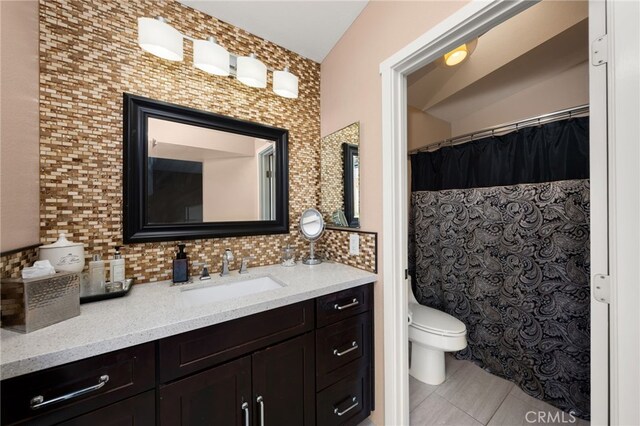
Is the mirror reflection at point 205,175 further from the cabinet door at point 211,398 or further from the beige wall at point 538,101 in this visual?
the beige wall at point 538,101

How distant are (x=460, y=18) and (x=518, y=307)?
185 centimetres

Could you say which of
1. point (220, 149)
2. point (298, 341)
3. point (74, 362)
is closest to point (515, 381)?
point (298, 341)

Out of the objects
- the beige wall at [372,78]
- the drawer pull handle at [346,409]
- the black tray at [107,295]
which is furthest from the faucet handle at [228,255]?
the drawer pull handle at [346,409]

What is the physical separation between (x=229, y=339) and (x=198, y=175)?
924 mm

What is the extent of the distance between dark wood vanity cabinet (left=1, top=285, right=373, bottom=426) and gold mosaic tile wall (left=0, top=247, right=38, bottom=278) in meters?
0.38

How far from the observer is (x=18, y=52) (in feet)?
2.85

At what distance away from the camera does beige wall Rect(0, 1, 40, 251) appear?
31.1 inches

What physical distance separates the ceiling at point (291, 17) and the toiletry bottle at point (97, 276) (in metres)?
1.47

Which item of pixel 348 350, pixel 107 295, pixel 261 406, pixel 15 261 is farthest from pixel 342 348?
pixel 15 261

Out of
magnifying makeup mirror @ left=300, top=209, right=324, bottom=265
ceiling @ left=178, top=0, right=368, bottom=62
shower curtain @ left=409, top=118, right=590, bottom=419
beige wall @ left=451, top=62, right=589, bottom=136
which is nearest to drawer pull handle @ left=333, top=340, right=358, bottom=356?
magnifying makeup mirror @ left=300, top=209, right=324, bottom=265

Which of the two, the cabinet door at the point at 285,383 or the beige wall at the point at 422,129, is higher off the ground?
the beige wall at the point at 422,129

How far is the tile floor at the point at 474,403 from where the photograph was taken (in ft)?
4.66

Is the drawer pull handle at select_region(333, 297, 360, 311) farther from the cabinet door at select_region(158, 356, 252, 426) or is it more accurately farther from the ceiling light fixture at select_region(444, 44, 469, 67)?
the ceiling light fixture at select_region(444, 44, 469, 67)

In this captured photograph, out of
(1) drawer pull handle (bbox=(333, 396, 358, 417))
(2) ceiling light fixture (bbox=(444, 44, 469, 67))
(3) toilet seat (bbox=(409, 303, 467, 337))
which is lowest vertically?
(1) drawer pull handle (bbox=(333, 396, 358, 417))
